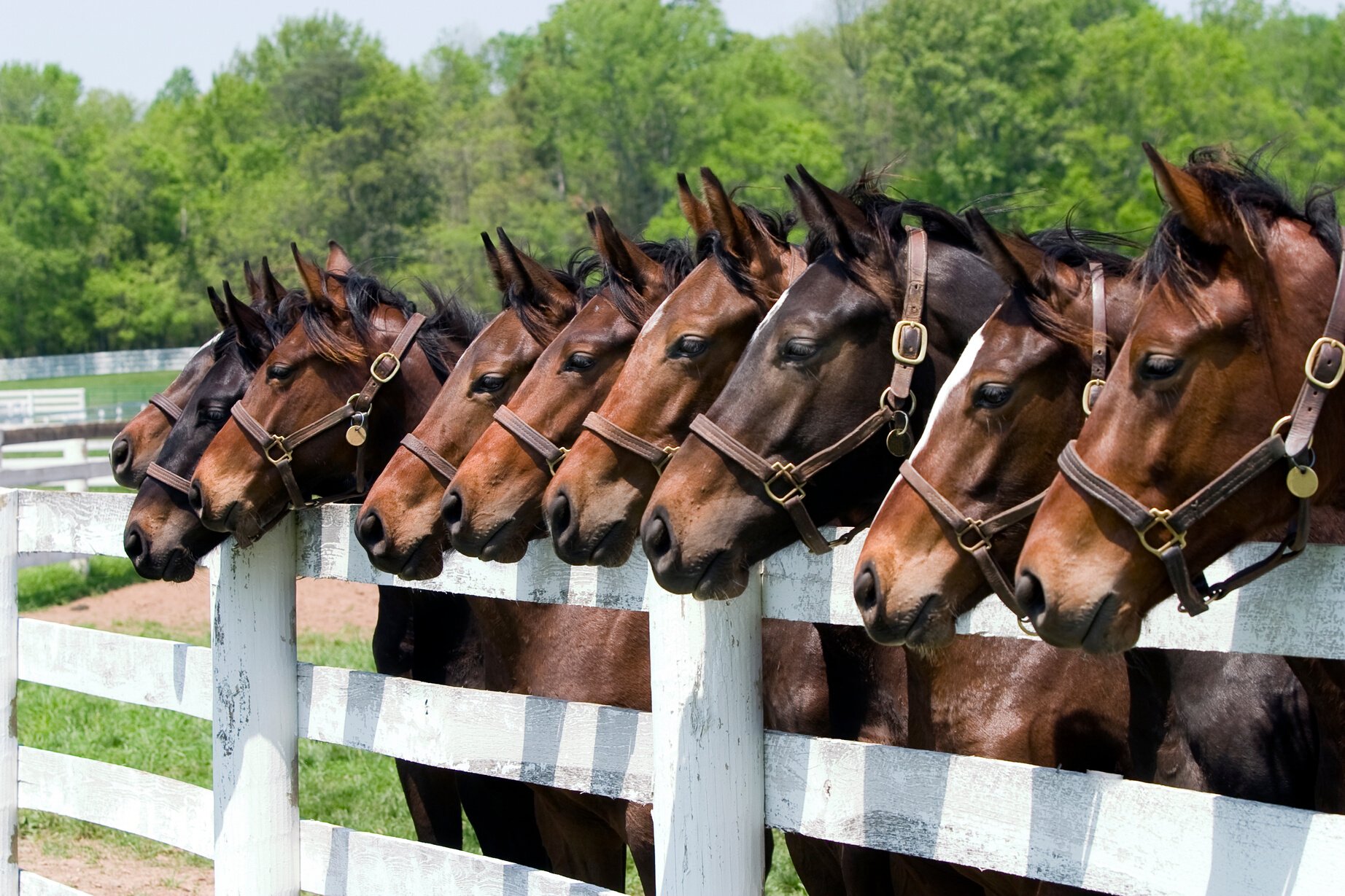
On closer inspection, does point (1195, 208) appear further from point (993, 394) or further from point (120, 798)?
point (120, 798)

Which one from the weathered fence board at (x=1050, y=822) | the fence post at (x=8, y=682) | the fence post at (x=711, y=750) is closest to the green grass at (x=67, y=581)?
the fence post at (x=8, y=682)

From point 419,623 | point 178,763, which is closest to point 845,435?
point 419,623

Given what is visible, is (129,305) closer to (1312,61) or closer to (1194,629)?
(1312,61)

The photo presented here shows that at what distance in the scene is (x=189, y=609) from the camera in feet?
43.5

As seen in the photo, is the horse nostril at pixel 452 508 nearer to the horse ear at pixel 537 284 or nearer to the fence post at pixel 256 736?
the fence post at pixel 256 736

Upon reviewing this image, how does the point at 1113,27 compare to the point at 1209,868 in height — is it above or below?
above

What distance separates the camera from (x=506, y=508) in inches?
162

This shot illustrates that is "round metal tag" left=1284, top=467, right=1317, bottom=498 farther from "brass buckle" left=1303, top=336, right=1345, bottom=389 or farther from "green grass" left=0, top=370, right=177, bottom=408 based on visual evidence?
"green grass" left=0, top=370, right=177, bottom=408

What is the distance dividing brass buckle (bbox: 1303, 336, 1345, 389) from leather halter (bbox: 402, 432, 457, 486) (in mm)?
2760

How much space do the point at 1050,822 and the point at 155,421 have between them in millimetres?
5078

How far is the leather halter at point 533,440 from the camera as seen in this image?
4211mm

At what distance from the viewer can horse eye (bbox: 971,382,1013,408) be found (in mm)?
3086

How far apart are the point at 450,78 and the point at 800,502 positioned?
92.2 meters

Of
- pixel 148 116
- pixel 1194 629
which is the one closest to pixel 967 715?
pixel 1194 629
